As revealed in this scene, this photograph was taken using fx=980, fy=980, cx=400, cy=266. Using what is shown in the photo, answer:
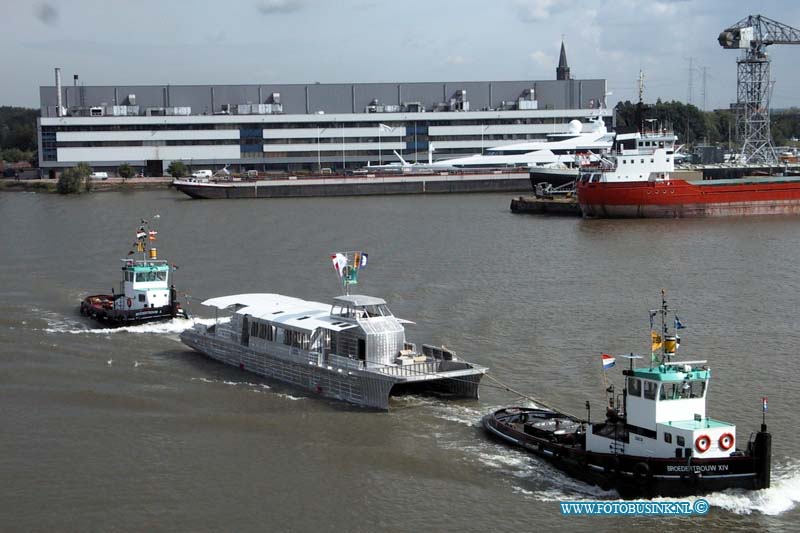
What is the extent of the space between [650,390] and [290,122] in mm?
90218

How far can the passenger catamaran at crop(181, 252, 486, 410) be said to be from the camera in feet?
67.2

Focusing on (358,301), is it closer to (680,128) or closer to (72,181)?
(72,181)

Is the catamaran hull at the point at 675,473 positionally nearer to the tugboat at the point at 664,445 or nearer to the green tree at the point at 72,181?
the tugboat at the point at 664,445

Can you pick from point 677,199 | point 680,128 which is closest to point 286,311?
point 677,199

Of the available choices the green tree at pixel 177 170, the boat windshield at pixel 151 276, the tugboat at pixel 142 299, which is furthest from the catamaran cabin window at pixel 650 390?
the green tree at pixel 177 170

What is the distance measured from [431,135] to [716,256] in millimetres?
67590

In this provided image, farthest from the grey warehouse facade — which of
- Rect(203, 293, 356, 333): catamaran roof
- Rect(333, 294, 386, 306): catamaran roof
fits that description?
Rect(333, 294, 386, 306): catamaran roof

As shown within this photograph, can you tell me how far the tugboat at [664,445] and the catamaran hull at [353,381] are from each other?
12.9 feet

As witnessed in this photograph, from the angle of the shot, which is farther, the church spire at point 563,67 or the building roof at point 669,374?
the church spire at point 563,67

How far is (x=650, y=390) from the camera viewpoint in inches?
622

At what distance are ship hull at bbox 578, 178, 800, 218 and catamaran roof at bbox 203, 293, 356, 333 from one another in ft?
115

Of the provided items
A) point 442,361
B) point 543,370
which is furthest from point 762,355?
point 442,361

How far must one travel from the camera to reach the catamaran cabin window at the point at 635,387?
52.3 feet

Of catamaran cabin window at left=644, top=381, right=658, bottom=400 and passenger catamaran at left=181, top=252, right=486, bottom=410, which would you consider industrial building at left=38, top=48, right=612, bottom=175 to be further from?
catamaran cabin window at left=644, top=381, right=658, bottom=400
